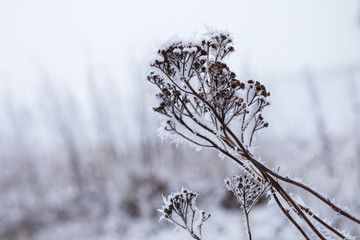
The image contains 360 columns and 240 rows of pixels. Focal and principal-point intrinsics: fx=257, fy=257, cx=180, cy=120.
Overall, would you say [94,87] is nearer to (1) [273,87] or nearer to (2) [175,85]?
(1) [273,87]

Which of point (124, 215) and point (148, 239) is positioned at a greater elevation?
point (124, 215)

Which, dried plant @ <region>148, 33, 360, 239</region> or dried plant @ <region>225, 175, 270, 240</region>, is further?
dried plant @ <region>225, 175, 270, 240</region>

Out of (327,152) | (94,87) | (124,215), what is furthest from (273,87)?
(124,215)

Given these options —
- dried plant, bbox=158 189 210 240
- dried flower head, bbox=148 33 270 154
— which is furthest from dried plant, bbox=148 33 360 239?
dried plant, bbox=158 189 210 240

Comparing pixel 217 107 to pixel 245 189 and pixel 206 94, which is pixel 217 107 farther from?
pixel 245 189

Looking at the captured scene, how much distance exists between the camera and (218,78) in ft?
4.95

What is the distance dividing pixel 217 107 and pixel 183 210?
677mm

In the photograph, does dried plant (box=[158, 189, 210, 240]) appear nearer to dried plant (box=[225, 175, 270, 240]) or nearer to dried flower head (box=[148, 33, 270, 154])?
dried plant (box=[225, 175, 270, 240])

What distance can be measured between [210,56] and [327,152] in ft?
69.2

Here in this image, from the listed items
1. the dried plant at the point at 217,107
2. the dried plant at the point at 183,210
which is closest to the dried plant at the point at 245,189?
the dried plant at the point at 217,107

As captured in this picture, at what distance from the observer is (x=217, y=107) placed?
57.9 inches

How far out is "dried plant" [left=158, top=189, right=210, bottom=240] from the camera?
157 cm

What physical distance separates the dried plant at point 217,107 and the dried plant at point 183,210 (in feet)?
1.12

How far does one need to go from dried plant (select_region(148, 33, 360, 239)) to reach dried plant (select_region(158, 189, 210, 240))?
34cm
